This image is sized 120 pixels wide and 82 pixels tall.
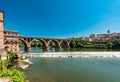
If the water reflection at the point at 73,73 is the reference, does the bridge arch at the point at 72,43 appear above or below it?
above

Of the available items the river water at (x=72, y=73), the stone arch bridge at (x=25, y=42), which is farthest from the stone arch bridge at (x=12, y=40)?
the river water at (x=72, y=73)

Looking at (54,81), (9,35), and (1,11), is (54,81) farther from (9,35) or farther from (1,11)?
(9,35)

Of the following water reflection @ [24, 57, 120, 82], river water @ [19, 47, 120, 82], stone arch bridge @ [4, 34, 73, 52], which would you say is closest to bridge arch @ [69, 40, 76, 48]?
stone arch bridge @ [4, 34, 73, 52]

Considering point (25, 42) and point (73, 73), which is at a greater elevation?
point (25, 42)

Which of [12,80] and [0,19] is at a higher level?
[0,19]

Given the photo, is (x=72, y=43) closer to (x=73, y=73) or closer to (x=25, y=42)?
(x=25, y=42)

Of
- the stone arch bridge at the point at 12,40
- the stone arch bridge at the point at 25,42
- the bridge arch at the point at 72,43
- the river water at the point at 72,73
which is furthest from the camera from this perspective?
the bridge arch at the point at 72,43

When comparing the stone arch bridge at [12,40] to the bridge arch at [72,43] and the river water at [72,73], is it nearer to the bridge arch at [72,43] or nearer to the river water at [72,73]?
the bridge arch at [72,43]

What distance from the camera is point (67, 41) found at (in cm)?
12738

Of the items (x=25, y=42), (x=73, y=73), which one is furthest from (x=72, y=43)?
(x=73, y=73)

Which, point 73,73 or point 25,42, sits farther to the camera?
point 25,42

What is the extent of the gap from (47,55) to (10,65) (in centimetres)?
2620

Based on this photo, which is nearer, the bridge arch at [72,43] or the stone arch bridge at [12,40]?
the stone arch bridge at [12,40]

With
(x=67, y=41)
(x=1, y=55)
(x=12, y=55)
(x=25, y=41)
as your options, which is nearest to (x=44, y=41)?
(x=25, y=41)
